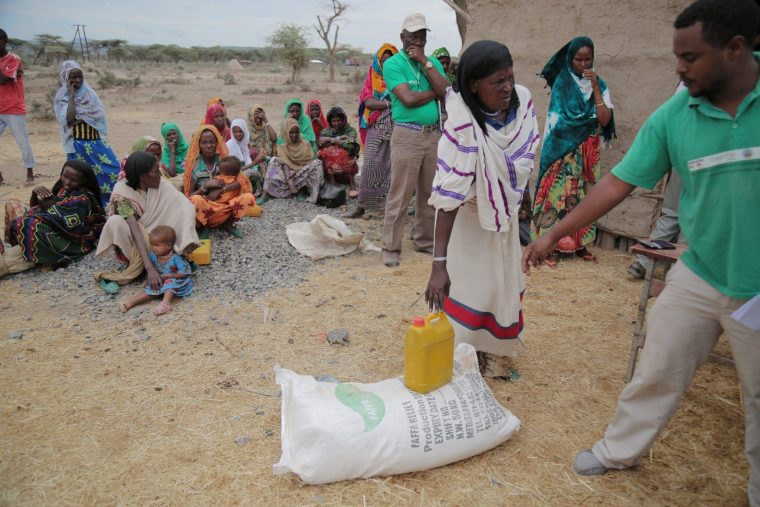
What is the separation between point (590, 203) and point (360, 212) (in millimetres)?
4491

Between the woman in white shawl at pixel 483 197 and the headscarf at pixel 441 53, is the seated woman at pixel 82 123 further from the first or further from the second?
A: the woman in white shawl at pixel 483 197

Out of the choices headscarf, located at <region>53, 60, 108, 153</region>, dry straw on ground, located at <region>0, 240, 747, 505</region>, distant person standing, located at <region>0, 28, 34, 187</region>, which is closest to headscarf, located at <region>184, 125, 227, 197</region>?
headscarf, located at <region>53, 60, 108, 153</region>

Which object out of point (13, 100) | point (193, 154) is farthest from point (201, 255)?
point (13, 100)

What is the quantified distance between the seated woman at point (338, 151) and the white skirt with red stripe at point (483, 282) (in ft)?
14.5

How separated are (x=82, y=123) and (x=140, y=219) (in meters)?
2.81

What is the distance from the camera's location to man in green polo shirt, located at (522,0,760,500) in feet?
5.43

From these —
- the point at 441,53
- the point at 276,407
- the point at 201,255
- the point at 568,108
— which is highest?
the point at 441,53

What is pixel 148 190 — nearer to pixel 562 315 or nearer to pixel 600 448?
pixel 562 315

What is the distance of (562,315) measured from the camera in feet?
13.1

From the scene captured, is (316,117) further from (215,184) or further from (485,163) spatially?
(485,163)

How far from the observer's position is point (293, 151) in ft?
23.5

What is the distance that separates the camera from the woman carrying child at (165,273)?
4.18 metres

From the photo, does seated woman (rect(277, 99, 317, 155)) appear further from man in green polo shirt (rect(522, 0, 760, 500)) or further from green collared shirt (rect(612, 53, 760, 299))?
green collared shirt (rect(612, 53, 760, 299))

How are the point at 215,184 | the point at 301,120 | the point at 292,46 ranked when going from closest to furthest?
the point at 215,184, the point at 301,120, the point at 292,46
